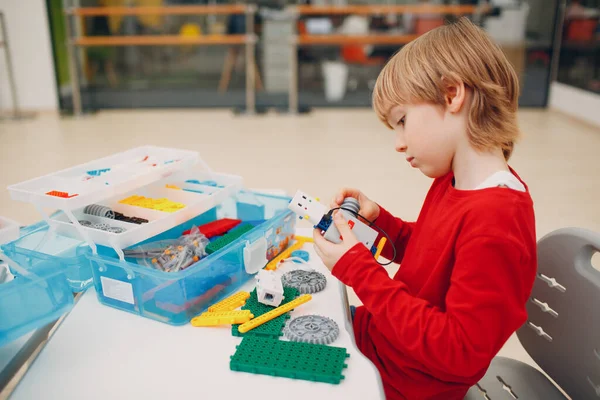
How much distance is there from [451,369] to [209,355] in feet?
1.08

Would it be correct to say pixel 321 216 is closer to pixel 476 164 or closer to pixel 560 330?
pixel 476 164

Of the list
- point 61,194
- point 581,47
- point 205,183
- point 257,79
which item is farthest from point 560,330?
point 257,79

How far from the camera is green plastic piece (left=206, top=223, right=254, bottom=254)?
0.94 metres

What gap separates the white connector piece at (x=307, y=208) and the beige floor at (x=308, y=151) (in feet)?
5.50

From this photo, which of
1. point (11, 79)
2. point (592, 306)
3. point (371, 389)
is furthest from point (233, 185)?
point (11, 79)

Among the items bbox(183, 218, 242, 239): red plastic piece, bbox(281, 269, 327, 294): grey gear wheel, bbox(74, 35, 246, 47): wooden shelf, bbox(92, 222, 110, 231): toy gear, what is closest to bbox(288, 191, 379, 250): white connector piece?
bbox(281, 269, 327, 294): grey gear wheel

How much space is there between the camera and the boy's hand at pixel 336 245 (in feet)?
2.61

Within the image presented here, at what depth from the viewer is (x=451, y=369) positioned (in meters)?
0.72

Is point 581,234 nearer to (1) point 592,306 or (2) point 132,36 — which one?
(1) point 592,306

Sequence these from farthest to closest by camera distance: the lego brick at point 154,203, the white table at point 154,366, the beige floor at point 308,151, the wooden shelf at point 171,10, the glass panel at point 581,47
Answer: the wooden shelf at point 171,10, the glass panel at point 581,47, the beige floor at point 308,151, the lego brick at point 154,203, the white table at point 154,366

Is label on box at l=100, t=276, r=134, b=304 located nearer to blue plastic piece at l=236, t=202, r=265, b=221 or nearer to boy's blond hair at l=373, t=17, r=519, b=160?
blue plastic piece at l=236, t=202, r=265, b=221

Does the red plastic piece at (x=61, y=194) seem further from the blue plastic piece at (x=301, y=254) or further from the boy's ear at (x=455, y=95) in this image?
the boy's ear at (x=455, y=95)

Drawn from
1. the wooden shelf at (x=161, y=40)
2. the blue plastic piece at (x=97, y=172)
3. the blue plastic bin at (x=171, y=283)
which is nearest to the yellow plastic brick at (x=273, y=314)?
the blue plastic bin at (x=171, y=283)

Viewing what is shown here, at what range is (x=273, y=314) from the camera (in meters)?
0.81
